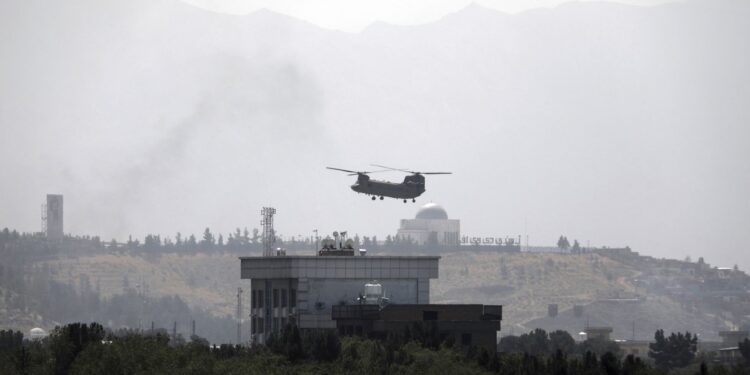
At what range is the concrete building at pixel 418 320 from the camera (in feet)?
644

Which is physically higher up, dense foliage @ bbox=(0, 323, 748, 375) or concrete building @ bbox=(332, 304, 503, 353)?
concrete building @ bbox=(332, 304, 503, 353)

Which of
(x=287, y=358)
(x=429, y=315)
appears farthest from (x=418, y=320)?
(x=287, y=358)

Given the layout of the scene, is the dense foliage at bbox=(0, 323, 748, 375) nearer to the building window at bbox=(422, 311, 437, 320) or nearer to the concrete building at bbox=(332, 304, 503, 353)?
the building window at bbox=(422, 311, 437, 320)

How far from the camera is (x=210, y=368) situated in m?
166

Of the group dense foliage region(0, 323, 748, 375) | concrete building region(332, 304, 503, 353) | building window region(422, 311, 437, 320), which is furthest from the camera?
concrete building region(332, 304, 503, 353)

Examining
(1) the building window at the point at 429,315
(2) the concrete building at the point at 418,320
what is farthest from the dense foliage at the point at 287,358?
(2) the concrete building at the point at 418,320

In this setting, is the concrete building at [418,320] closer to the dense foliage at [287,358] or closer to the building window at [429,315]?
the building window at [429,315]

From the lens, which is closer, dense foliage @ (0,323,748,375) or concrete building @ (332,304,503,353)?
dense foliage @ (0,323,748,375)

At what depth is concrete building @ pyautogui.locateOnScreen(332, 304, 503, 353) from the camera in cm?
19625

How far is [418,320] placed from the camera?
195m

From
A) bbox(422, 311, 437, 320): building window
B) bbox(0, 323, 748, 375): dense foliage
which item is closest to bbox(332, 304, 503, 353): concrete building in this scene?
bbox(422, 311, 437, 320): building window

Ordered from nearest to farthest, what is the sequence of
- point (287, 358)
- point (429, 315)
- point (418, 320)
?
point (287, 358)
point (418, 320)
point (429, 315)

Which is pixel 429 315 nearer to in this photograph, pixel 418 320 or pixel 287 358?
pixel 418 320

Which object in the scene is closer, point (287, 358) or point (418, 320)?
point (287, 358)
